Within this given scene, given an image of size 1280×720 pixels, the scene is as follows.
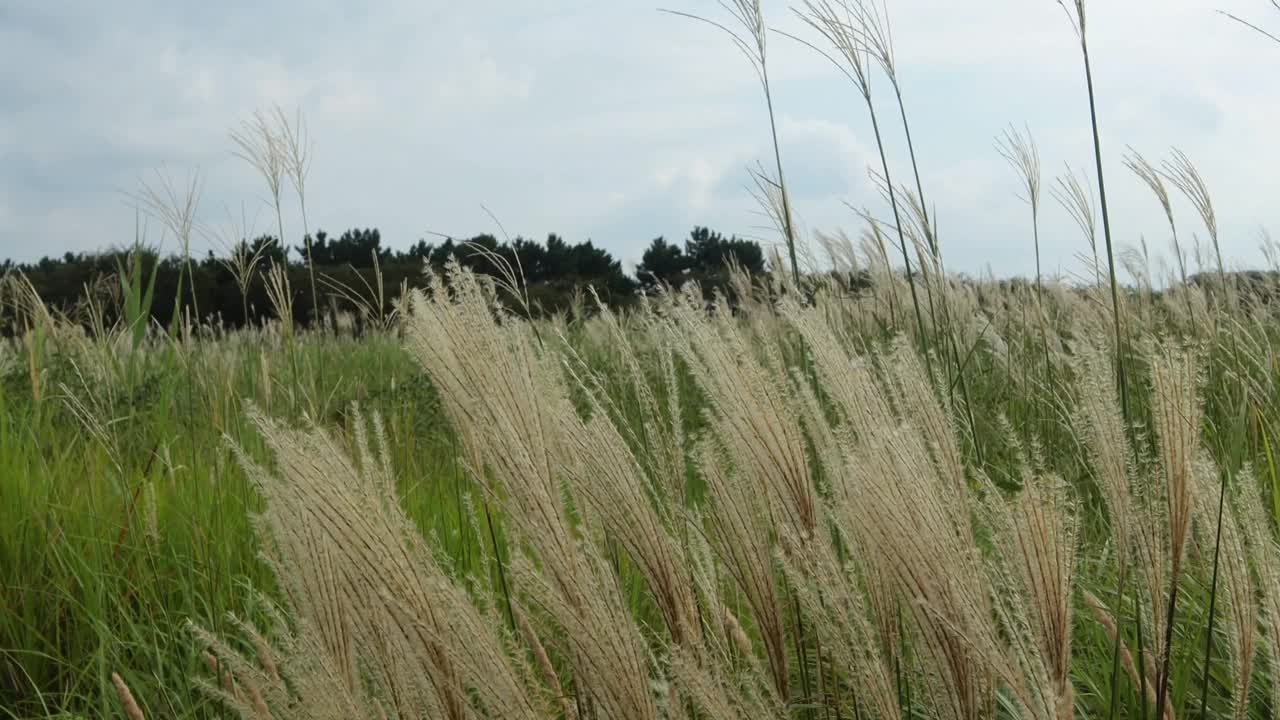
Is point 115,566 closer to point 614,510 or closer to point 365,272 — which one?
point 614,510

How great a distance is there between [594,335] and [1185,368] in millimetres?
7885

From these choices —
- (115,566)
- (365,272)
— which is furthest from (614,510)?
(365,272)

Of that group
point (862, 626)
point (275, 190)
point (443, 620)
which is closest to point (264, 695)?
point (443, 620)

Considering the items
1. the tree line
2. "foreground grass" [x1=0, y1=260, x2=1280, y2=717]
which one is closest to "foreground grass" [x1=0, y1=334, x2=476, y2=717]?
"foreground grass" [x1=0, y1=260, x2=1280, y2=717]

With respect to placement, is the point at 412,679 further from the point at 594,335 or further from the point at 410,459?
the point at 594,335

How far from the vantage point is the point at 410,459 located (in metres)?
4.75

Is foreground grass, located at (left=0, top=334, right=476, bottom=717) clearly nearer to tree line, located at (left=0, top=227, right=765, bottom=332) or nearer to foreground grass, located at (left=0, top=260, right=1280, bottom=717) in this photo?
foreground grass, located at (left=0, top=260, right=1280, bottom=717)

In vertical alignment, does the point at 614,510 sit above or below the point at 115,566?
above

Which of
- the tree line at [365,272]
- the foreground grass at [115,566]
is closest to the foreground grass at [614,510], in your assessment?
the foreground grass at [115,566]

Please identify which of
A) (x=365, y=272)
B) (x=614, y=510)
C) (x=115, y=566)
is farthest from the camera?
(x=365, y=272)

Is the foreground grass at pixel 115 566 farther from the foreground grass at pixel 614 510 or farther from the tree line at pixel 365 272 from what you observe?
the tree line at pixel 365 272

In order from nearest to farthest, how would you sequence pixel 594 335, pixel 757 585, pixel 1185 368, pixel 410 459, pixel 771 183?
pixel 1185 368 < pixel 757 585 < pixel 771 183 < pixel 410 459 < pixel 594 335

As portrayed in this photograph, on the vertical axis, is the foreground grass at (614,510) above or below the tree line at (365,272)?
below

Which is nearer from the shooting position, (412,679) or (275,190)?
(412,679)
